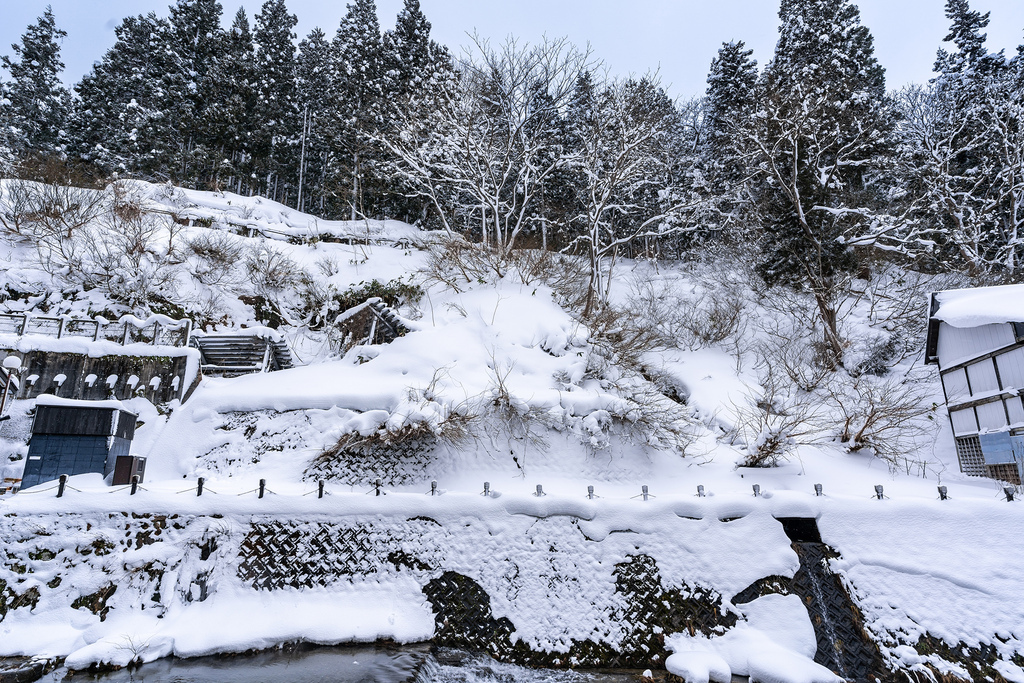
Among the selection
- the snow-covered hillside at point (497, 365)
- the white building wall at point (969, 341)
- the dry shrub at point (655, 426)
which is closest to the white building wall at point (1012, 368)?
the white building wall at point (969, 341)

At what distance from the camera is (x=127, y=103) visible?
3170 cm

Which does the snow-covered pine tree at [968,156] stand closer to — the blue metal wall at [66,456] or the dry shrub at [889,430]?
the dry shrub at [889,430]

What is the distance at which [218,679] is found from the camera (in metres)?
6.60

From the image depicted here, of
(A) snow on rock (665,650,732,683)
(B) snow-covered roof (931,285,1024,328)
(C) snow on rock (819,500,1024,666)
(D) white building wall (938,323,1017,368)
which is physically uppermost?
(B) snow-covered roof (931,285,1024,328)

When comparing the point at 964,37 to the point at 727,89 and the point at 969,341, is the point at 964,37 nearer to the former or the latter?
the point at 727,89

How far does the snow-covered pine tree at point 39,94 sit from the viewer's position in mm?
28969

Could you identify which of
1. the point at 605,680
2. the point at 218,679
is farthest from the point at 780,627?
the point at 218,679

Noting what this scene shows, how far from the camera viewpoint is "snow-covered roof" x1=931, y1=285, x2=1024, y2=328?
423 inches

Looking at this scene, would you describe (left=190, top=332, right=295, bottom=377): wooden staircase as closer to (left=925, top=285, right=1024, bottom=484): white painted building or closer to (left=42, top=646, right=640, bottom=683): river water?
(left=42, top=646, right=640, bottom=683): river water

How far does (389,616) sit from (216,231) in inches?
805

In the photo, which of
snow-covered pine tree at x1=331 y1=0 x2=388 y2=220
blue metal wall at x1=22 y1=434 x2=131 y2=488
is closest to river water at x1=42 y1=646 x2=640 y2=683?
blue metal wall at x1=22 y1=434 x2=131 y2=488

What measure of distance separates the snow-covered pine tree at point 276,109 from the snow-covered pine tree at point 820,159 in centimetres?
2782

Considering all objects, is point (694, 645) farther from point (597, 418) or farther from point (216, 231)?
point (216, 231)

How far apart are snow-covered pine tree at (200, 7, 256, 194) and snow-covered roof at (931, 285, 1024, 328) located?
32060 mm
